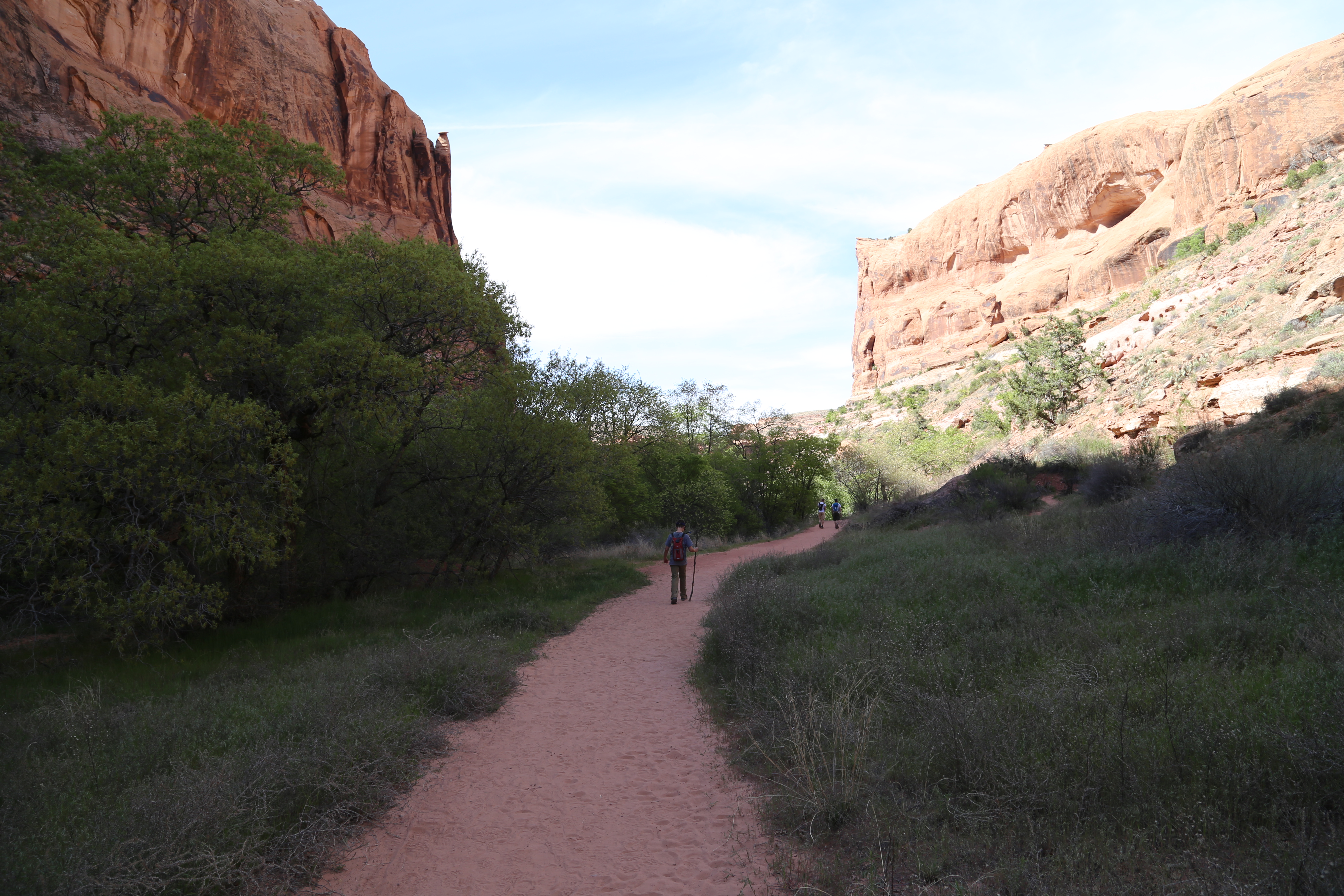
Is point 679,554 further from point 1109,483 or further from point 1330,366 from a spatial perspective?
point 1330,366

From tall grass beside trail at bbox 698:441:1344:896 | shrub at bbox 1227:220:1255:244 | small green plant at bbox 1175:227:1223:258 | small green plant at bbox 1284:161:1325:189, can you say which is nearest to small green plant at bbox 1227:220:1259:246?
shrub at bbox 1227:220:1255:244

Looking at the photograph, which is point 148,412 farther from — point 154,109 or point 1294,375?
point 154,109

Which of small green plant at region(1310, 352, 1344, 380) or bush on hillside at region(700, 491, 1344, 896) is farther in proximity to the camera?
small green plant at region(1310, 352, 1344, 380)

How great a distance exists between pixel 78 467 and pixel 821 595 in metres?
8.92

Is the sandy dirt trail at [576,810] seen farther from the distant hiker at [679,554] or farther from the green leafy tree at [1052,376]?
the green leafy tree at [1052,376]

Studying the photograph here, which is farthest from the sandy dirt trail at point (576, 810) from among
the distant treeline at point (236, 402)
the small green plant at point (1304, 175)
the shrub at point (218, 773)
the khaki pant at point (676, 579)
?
the small green plant at point (1304, 175)

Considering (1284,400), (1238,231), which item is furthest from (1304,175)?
(1284,400)

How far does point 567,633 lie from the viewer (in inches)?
428

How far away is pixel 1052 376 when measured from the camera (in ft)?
100

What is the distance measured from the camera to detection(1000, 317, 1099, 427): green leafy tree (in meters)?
30.1

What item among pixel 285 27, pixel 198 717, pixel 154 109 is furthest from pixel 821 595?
pixel 285 27

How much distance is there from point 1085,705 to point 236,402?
33.1 ft

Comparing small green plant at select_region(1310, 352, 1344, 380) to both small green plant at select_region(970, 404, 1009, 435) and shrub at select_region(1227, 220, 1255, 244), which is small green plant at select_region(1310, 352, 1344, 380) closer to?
small green plant at select_region(970, 404, 1009, 435)

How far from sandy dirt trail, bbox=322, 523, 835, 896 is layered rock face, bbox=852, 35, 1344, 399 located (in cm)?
4672
